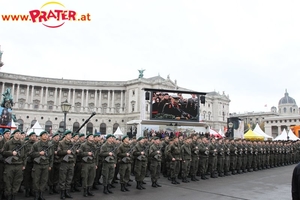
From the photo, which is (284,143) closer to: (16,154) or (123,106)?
(16,154)

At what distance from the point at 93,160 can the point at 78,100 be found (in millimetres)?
71307

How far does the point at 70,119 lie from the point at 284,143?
63.5 m

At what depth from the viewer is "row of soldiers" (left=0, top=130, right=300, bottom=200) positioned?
858cm

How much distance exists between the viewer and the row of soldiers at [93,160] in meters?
8.58

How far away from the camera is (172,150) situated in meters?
12.8

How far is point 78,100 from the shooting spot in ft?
257

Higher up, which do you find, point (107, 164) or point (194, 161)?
point (107, 164)

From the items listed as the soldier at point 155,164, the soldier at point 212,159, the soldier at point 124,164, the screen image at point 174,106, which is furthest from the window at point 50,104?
the soldier at point 124,164

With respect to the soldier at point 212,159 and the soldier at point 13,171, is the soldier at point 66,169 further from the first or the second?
the soldier at point 212,159

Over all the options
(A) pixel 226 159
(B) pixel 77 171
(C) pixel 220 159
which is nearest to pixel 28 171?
(B) pixel 77 171

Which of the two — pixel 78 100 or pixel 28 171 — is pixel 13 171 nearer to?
pixel 28 171

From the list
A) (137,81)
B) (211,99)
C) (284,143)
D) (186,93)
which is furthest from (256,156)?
(211,99)

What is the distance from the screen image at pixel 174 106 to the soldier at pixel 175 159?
14114mm

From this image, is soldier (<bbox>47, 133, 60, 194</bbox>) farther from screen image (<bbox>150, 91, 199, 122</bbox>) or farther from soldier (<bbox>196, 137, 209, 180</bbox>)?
screen image (<bbox>150, 91, 199, 122</bbox>)
